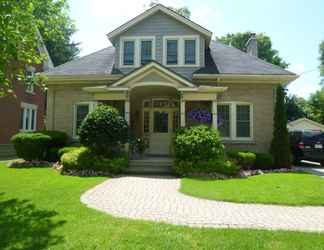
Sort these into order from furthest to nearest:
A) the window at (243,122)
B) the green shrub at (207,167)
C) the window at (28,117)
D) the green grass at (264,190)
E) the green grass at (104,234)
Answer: the window at (28,117), the window at (243,122), the green shrub at (207,167), the green grass at (264,190), the green grass at (104,234)

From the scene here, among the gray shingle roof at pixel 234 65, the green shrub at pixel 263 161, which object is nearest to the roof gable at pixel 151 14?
the gray shingle roof at pixel 234 65

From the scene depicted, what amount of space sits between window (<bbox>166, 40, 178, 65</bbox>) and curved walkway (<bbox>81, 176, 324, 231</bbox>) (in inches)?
327

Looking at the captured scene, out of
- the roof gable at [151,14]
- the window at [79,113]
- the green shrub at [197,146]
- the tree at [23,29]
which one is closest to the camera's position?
the tree at [23,29]

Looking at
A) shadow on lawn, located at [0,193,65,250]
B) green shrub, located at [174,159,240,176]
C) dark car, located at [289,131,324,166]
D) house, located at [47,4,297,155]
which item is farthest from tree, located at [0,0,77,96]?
dark car, located at [289,131,324,166]

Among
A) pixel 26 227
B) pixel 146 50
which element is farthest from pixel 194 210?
pixel 146 50

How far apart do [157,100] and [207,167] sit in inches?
221

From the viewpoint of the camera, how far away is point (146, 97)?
14.8 meters

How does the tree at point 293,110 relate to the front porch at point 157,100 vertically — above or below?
above

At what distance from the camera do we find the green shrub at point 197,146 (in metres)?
10.6

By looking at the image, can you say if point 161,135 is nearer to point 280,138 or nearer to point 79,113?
point 79,113

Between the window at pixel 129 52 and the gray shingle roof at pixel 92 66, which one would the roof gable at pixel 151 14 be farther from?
the gray shingle roof at pixel 92 66

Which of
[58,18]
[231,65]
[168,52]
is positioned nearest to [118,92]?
[168,52]

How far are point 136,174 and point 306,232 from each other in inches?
291

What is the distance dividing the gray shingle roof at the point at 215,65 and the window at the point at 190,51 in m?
0.79
